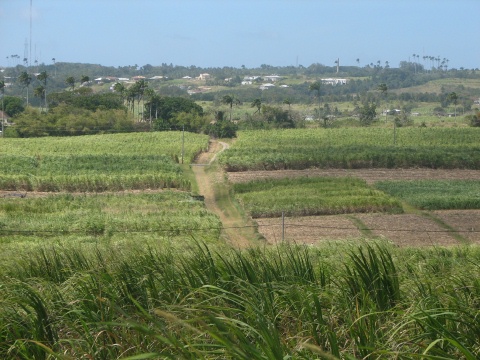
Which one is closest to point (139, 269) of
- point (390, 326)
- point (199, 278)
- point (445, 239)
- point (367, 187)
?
point (199, 278)

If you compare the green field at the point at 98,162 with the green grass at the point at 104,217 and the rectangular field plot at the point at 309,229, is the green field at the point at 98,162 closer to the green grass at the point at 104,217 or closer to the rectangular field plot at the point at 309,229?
the green grass at the point at 104,217

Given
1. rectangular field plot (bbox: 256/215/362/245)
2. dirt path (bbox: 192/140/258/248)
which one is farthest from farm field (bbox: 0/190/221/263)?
rectangular field plot (bbox: 256/215/362/245)

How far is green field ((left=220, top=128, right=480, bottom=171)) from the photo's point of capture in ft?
125

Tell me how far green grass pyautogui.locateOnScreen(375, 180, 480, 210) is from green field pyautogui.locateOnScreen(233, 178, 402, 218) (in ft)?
3.24

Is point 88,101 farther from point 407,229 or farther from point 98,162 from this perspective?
point 407,229

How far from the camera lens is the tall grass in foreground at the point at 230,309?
13.6 ft

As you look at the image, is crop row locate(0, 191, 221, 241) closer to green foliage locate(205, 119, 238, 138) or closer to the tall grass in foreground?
the tall grass in foreground

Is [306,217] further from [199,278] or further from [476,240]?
[199,278]

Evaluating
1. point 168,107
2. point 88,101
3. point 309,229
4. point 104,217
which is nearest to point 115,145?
point 168,107

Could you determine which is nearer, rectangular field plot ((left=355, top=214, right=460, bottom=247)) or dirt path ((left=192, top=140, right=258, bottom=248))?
rectangular field plot ((left=355, top=214, right=460, bottom=247))

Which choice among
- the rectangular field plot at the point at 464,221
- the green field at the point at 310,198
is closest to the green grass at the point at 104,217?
the green field at the point at 310,198

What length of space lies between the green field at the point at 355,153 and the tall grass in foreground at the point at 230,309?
3136 centimetres

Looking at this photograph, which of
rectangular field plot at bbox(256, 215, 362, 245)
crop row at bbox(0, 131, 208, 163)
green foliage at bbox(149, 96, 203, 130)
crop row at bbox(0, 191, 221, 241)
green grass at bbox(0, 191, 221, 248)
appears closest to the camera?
green grass at bbox(0, 191, 221, 248)

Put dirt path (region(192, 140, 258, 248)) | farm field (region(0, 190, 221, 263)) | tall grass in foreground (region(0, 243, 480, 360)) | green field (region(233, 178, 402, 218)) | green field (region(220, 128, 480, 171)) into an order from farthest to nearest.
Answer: green field (region(220, 128, 480, 171)) → green field (region(233, 178, 402, 218)) → dirt path (region(192, 140, 258, 248)) → farm field (region(0, 190, 221, 263)) → tall grass in foreground (region(0, 243, 480, 360))
